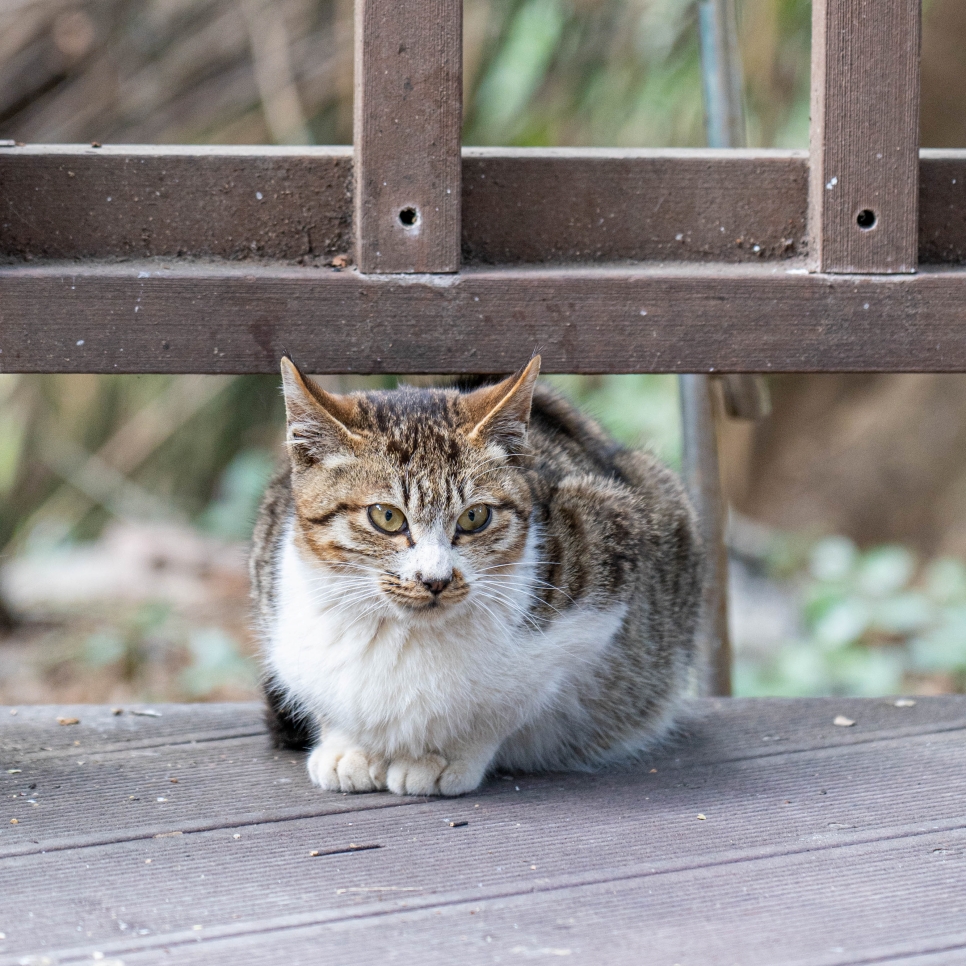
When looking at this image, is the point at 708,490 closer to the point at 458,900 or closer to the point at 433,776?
the point at 433,776

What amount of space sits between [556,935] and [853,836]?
0.60 metres

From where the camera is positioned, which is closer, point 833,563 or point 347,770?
point 347,770

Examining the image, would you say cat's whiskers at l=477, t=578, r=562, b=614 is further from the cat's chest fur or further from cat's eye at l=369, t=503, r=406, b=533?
cat's eye at l=369, t=503, r=406, b=533

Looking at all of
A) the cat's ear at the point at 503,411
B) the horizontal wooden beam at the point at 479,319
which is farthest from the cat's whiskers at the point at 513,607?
the horizontal wooden beam at the point at 479,319

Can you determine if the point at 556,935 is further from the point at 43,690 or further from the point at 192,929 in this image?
→ the point at 43,690

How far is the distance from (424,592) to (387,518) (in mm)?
157

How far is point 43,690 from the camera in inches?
177

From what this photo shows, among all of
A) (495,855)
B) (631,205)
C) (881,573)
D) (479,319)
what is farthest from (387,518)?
(881,573)

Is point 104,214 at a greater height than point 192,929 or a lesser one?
greater

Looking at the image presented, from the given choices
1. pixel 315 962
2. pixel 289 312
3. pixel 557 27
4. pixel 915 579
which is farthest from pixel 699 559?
pixel 915 579

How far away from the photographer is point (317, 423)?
80.8 inches

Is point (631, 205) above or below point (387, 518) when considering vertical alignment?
above

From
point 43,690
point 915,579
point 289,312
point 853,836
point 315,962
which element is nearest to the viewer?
point 315,962

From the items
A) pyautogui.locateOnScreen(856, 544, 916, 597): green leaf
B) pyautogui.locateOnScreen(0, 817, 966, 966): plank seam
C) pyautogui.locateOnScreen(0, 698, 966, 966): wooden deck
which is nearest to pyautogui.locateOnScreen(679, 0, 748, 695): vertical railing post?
pyautogui.locateOnScreen(0, 698, 966, 966): wooden deck
